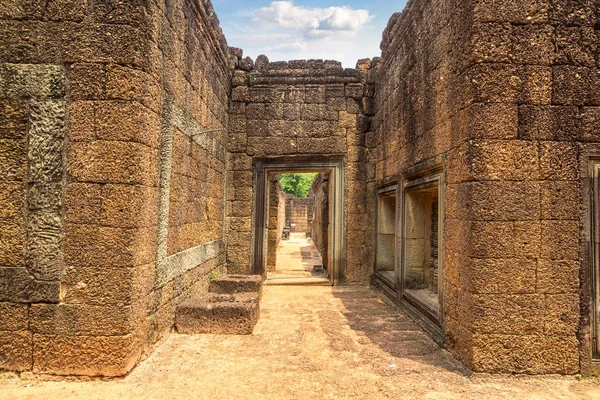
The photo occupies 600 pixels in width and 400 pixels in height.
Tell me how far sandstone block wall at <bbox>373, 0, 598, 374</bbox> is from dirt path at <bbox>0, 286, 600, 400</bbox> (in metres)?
0.27

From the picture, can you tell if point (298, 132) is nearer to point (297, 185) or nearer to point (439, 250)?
point (439, 250)

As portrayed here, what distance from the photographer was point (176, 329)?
13.0ft

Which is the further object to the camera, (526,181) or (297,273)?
(297,273)

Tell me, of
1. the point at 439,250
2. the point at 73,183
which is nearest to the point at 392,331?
the point at 439,250

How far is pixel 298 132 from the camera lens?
671cm

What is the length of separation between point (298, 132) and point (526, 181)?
440 cm

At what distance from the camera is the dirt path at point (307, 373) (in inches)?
103

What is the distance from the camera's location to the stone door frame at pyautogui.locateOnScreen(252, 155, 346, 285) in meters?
6.72

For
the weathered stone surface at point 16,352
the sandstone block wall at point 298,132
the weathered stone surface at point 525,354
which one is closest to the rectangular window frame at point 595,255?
the weathered stone surface at point 525,354

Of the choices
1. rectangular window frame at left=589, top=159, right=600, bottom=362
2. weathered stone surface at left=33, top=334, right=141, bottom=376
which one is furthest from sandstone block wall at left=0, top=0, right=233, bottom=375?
rectangular window frame at left=589, top=159, right=600, bottom=362

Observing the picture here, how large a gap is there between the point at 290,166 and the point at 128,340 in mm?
4508

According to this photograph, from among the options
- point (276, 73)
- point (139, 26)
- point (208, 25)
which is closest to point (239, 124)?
point (276, 73)

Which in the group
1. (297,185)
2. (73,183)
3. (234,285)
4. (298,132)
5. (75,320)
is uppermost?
(297,185)

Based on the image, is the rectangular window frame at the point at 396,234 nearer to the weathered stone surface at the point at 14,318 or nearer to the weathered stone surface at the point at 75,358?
the weathered stone surface at the point at 75,358
